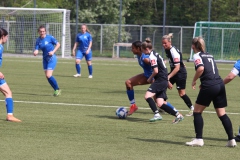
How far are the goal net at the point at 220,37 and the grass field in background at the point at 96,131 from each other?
19.1 meters

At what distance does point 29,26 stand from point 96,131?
2689 cm

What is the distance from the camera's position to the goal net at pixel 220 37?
36.2 m

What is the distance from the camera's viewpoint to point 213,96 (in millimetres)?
8953

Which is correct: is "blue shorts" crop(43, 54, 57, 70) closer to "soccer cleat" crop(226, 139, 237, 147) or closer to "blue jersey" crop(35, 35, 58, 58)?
"blue jersey" crop(35, 35, 58, 58)

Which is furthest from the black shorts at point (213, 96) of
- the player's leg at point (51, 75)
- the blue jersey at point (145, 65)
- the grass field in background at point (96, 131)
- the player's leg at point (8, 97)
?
the player's leg at point (51, 75)

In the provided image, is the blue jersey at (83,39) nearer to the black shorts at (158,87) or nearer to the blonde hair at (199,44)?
the black shorts at (158,87)

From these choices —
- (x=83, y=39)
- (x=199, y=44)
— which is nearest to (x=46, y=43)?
(x=83, y=39)

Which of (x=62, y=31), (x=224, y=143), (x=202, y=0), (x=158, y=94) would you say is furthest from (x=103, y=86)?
(x=202, y=0)

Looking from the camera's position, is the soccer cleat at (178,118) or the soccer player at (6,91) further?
the soccer cleat at (178,118)

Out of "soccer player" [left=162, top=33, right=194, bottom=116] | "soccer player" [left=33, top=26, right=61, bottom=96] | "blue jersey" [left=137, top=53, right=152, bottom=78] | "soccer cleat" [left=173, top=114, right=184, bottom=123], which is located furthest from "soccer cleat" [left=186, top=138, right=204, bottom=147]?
"soccer player" [left=33, top=26, right=61, bottom=96]

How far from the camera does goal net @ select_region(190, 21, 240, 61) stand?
1423 inches

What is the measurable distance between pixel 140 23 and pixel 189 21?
4.19m

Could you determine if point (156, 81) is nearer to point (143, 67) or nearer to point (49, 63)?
point (143, 67)

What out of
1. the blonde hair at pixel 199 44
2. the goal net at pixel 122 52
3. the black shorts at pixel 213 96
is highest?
the blonde hair at pixel 199 44
